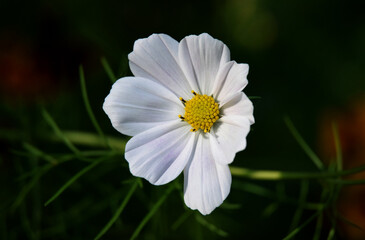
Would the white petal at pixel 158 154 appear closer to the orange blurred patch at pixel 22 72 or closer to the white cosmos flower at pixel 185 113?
the white cosmos flower at pixel 185 113

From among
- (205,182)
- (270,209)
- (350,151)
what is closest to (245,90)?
(350,151)

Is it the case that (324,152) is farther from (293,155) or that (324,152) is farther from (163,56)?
(163,56)

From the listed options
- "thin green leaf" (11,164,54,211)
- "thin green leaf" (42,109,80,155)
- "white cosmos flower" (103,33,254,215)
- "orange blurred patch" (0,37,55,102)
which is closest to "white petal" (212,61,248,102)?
"white cosmos flower" (103,33,254,215)

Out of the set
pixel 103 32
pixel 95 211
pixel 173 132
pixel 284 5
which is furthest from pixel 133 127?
pixel 284 5

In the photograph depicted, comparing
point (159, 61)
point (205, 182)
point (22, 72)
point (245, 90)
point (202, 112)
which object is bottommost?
point (245, 90)

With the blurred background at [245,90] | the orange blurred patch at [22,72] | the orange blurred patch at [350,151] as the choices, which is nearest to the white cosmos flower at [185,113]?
the blurred background at [245,90]

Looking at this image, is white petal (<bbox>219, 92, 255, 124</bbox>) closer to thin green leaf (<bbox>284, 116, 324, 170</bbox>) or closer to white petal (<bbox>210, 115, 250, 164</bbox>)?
white petal (<bbox>210, 115, 250, 164</bbox>)

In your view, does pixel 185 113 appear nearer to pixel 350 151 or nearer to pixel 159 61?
pixel 159 61
